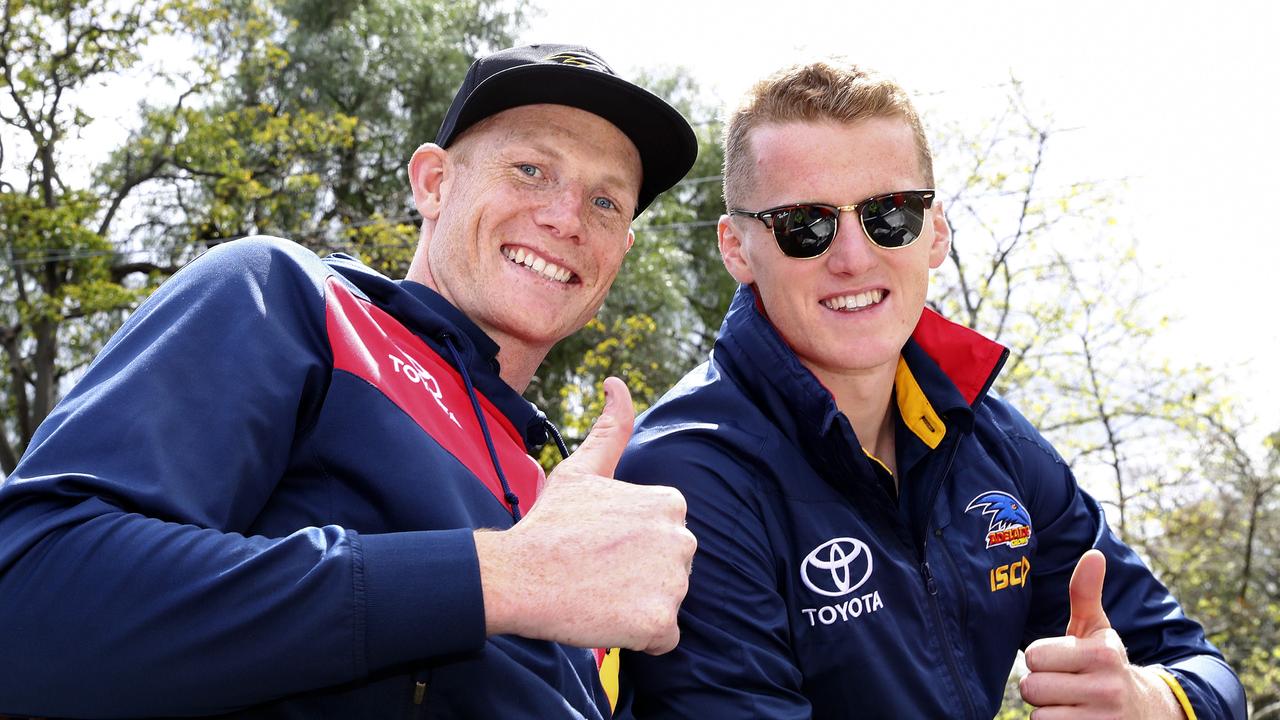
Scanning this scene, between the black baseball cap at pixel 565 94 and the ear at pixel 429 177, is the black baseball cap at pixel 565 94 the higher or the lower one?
the higher one

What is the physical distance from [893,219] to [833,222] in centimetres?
15

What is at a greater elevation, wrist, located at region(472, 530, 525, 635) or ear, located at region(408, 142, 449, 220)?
ear, located at region(408, 142, 449, 220)

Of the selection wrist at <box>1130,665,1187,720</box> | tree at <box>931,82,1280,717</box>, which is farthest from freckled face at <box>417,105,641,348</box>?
tree at <box>931,82,1280,717</box>

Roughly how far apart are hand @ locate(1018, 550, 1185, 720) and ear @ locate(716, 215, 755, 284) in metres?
1.03

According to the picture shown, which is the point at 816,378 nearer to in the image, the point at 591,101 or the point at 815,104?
the point at 815,104

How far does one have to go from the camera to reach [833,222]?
259cm

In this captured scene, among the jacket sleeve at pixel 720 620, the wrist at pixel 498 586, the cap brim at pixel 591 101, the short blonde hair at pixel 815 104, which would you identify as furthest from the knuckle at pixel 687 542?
the short blonde hair at pixel 815 104

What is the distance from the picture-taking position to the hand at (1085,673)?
2.19 m

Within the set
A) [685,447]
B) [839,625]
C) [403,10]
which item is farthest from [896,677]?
[403,10]

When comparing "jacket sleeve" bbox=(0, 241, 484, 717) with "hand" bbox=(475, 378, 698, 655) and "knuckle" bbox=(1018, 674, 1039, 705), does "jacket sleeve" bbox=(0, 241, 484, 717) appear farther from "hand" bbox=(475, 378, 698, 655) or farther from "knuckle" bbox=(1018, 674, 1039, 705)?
"knuckle" bbox=(1018, 674, 1039, 705)

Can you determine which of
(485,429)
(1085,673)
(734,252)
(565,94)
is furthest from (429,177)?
(1085,673)

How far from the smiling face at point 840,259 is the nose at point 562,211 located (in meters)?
0.43

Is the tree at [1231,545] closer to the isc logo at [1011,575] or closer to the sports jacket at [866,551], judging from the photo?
the sports jacket at [866,551]

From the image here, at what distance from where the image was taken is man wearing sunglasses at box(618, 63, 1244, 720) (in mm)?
2221
